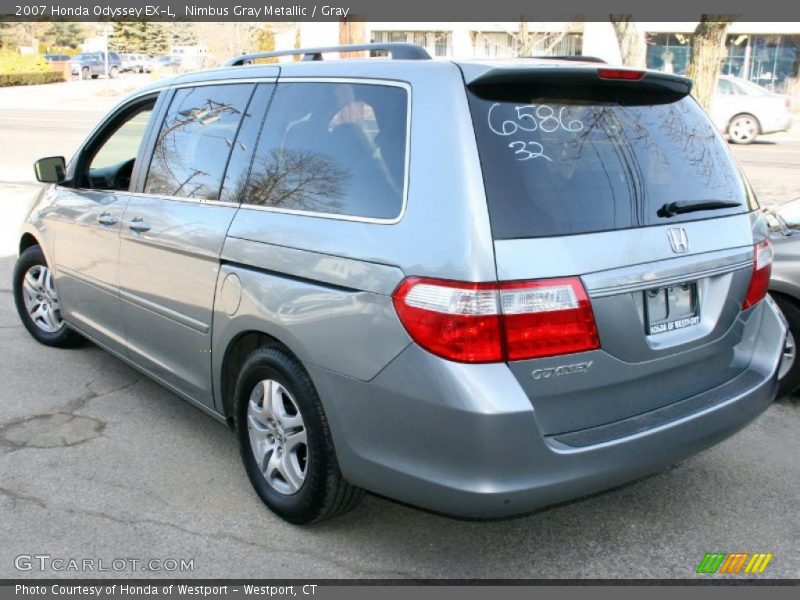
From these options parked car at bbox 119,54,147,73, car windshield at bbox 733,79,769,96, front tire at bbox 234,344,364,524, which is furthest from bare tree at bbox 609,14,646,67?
parked car at bbox 119,54,147,73

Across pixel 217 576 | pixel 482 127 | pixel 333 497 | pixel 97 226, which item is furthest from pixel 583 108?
pixel 97 226

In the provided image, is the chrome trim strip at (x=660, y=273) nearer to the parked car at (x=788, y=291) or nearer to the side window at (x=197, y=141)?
the parked car at (x=788, y=291)

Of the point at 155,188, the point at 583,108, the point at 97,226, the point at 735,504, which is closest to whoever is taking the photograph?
the point at 583,108

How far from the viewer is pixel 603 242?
274 cm

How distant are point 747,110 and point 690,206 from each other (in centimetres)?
1967

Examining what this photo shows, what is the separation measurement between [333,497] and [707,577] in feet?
4.83

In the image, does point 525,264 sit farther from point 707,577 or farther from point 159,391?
point 159,391

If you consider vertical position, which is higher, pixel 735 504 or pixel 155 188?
pixel 155 188

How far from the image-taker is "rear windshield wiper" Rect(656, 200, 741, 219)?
299cm

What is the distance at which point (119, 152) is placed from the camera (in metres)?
5.43

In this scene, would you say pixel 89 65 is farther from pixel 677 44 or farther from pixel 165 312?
pixel 165 312

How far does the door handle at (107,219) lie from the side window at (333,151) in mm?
1217

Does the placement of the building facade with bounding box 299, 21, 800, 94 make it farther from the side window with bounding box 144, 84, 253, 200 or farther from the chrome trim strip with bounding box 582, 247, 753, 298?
the chrome trim strip with bounding box 582, 247, 753, 298

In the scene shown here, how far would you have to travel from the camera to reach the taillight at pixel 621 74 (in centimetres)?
295
